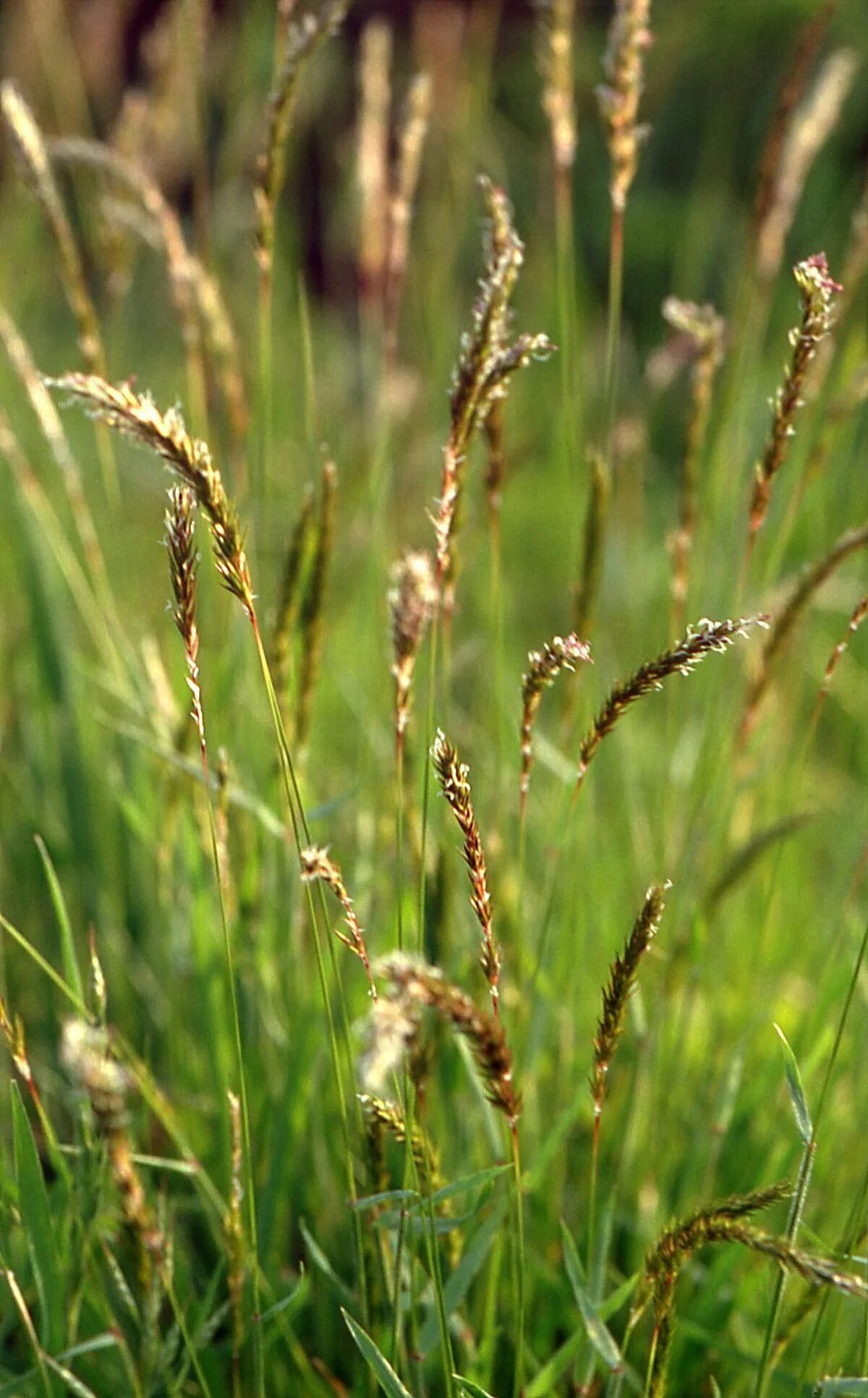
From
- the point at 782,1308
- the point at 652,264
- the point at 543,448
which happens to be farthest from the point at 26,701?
the point at 652,264

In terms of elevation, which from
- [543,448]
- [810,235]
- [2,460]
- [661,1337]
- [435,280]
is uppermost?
[810,235]

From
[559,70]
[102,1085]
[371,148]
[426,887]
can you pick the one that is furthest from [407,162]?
[102,1085]

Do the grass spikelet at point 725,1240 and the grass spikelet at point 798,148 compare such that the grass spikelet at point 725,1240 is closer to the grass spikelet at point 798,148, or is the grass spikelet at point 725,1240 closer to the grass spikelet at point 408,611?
the grass spikelet at point 408,611

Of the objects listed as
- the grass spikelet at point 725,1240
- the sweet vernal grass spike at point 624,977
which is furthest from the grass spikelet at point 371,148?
the grass spikelet at point 725,1240

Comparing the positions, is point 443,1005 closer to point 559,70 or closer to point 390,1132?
point 390,1132

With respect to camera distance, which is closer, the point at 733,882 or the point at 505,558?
the point at 733,882

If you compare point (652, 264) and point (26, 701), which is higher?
point (652, 264)

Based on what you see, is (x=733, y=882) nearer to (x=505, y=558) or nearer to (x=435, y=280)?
(x=435, y=280)
